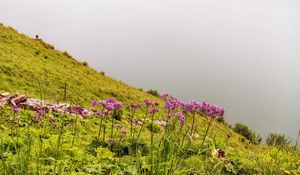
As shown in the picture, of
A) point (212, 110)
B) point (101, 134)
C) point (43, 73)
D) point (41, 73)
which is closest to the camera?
point (212, 110)

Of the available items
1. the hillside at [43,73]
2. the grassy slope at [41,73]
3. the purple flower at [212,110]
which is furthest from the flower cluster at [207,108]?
the grassy slope at [41,73]

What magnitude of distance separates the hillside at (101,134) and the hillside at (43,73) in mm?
39

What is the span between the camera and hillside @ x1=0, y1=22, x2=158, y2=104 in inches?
500

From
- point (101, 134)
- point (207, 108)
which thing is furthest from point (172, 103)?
point (101, 134)

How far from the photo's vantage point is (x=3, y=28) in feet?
64.6

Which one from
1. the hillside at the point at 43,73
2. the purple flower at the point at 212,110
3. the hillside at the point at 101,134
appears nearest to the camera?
the hillside at the point at 101,134

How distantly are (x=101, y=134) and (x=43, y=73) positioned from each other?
21.0 feet

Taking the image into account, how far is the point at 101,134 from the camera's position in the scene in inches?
367

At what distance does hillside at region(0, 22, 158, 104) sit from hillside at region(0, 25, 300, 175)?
0.04m

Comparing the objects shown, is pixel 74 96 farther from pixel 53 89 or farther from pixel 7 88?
pixel 7 88

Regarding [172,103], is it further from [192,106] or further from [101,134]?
[101,134]

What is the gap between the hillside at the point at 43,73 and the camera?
41.7 ft

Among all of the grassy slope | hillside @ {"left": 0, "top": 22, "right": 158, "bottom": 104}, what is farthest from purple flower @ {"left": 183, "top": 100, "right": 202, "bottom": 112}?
the grassy slope

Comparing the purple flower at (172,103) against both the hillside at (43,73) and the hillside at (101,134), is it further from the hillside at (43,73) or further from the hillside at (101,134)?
the hillside at (43,73)
